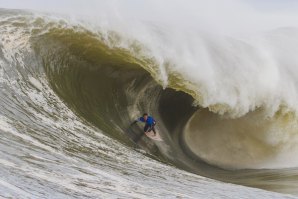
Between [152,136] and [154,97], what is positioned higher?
[154,97]

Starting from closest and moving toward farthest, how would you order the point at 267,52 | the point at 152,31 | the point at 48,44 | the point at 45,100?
the point at 45,100, the point at 48,44, the point at 152,31, the point at 267,52

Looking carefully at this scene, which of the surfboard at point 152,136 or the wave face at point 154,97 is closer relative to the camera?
the wave face at point 154,97

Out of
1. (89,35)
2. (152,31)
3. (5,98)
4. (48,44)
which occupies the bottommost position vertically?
(5,98)

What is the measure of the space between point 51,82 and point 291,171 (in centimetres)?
494

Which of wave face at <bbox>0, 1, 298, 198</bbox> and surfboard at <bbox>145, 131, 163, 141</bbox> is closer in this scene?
wave face at <bbox>0, 1, 298, 198</bbox>

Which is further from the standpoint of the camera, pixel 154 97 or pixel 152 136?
pixel 154 97

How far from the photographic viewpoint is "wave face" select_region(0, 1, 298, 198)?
6.82 meters

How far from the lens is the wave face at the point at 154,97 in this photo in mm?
6820

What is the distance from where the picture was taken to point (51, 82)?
28.9 ft

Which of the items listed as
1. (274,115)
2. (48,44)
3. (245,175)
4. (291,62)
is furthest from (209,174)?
(291,62)

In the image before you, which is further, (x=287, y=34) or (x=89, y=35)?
(x=287, y=34)

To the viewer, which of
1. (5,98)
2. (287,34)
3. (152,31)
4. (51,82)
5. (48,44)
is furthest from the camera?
(287,34)

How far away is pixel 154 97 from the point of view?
A: 1179 cm

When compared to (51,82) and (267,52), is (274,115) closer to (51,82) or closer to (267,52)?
(267,52)
